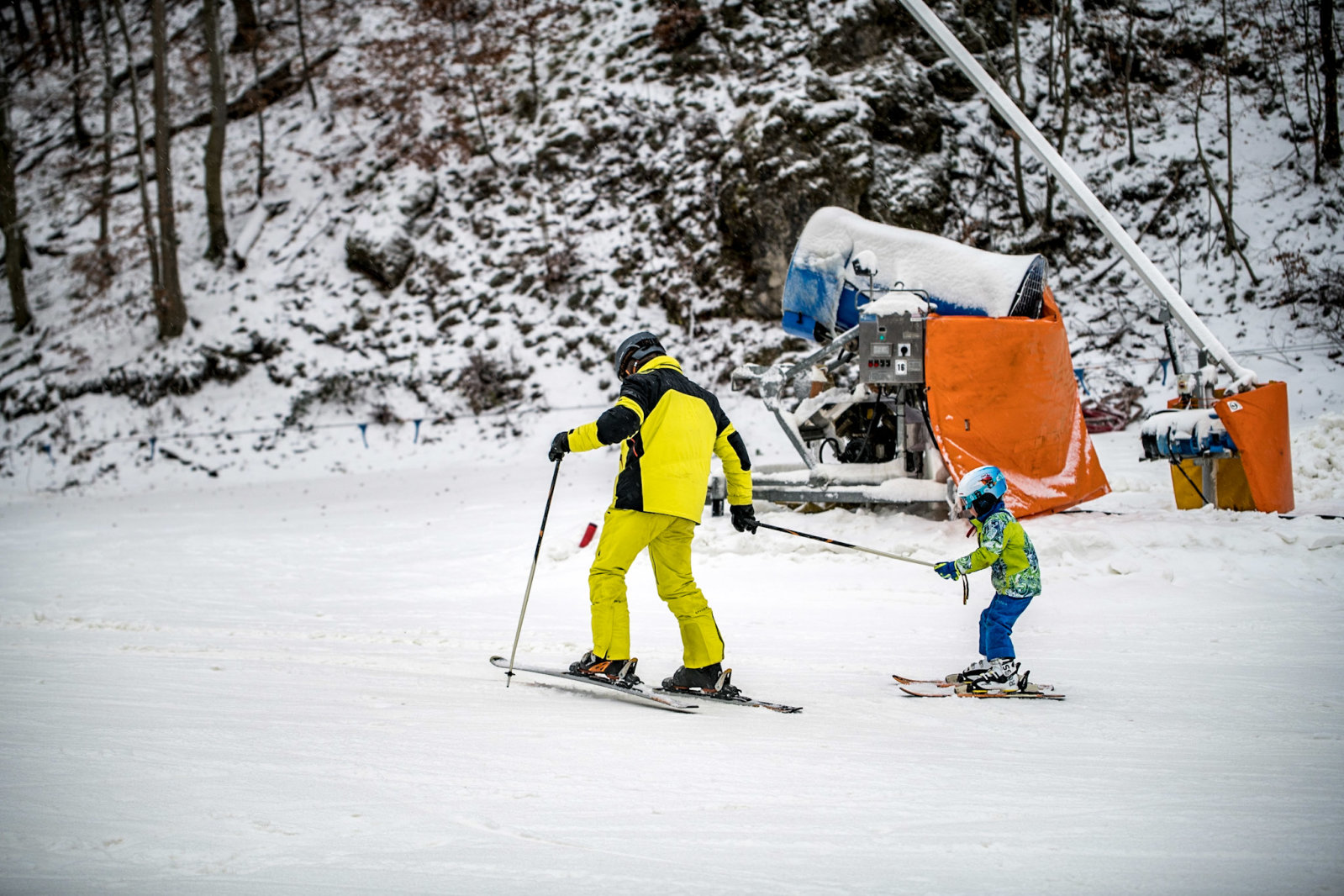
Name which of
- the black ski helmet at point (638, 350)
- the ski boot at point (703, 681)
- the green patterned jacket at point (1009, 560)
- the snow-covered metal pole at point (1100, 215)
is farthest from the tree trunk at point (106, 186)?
the green patterned jacket at point (1009, 560)

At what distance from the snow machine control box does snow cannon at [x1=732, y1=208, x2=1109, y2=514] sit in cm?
1

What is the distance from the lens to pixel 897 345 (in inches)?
348

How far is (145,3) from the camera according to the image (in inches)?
1129

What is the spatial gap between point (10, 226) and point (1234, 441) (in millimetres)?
23604

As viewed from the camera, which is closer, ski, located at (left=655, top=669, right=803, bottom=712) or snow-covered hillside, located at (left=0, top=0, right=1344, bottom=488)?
ski, located at (left=655, top=669, right=803, bottom=712)

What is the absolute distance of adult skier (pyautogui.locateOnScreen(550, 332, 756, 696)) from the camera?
189 inches

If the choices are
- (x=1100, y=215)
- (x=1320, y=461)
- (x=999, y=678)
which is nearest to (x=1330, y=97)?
(x=1320, y=461)

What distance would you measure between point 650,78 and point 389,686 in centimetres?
1853

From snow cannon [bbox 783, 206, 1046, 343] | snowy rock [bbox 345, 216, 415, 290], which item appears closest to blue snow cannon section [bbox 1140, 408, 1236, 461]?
snow cannon [bbox 783, 206, 1046, 343]

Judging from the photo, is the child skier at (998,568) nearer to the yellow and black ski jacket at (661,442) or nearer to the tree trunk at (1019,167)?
the yellow and black ski jacket at (661,442)

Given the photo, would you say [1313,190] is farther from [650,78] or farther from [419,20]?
[419,20]

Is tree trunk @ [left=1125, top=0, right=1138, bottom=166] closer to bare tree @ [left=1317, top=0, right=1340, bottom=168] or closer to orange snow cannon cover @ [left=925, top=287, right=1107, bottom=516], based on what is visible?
bare tree @ [left=1317, top=0, right=1340, bottom=168]

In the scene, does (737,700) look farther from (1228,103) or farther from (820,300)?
(1228,103)

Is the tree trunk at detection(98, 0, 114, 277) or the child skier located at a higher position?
the tree trunk at detection(98, 0, 114, 277)
